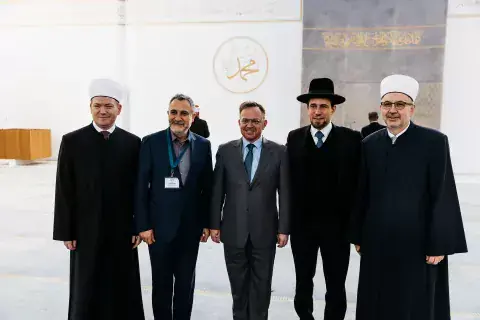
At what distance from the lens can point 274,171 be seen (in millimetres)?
2316

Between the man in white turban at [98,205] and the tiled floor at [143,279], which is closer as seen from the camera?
the man in white turban at [98,205]

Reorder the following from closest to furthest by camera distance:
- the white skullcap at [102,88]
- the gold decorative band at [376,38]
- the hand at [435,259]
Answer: the hand at [435,259] → the white skullcap at [102,88] → the gold decorative band at [376,38]

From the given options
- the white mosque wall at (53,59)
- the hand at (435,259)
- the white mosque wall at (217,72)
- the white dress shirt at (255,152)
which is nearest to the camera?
the hand at (435,259)

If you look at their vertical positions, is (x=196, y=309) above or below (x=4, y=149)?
below

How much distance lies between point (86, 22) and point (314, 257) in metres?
11.0

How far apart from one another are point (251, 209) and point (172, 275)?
60 centimetres

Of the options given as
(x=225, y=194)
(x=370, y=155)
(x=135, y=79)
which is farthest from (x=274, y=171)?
(x=135, y=79)

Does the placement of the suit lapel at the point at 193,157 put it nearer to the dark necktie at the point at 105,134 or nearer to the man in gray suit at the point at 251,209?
the man in gray suit at the point at 251,209

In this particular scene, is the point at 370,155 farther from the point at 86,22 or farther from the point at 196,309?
the point at 86,22

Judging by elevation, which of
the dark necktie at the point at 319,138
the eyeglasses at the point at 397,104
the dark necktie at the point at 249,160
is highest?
the eyeglasses at the point at 397,104

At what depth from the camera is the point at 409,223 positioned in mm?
2080

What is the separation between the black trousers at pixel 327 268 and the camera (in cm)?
243

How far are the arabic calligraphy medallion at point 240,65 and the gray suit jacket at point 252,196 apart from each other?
8214 mm

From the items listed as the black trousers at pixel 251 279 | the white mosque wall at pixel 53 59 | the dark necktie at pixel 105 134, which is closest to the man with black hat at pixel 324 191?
the black trousers at pixel 251 279
